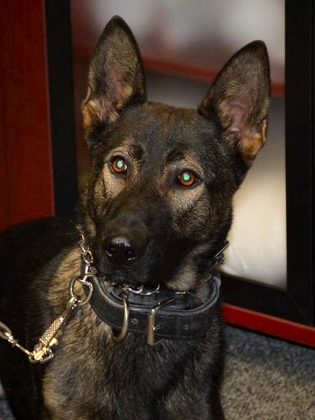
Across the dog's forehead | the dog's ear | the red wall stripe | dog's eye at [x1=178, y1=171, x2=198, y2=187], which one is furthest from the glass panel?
dog's eye at [x1=178, y1=171, x2=198, y2=187]

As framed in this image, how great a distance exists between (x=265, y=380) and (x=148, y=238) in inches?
47.3

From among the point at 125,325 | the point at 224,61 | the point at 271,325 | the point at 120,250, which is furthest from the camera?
the point at 271,325

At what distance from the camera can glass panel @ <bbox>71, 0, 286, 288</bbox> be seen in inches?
104

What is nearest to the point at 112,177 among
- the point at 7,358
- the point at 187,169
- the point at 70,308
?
the point at 187,169

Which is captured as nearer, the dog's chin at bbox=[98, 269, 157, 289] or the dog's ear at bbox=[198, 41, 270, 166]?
the dog's chin at bbox=[98, 269, 157, 289]

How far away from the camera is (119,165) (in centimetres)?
200

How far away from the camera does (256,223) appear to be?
114 inches

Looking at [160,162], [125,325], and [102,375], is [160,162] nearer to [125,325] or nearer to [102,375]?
[125,325]

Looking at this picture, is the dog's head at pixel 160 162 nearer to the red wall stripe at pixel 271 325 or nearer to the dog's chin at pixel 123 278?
the dog's chin at pixel 123 278

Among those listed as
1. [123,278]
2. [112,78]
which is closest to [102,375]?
[123,278]

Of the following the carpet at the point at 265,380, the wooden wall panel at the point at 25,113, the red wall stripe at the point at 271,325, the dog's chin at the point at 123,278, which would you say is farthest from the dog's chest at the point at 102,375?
the wooden wall panel at the point at 25,113

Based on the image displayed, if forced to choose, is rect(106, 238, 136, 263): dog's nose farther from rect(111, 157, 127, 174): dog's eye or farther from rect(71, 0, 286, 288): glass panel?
rect(71, 0, 286, 288): glass panel

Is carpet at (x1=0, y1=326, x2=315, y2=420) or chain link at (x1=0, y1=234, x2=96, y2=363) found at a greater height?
chain link at (x1=0, y1=234, x2=96, y2=363)

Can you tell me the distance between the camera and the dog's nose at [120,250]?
5.99 feet
